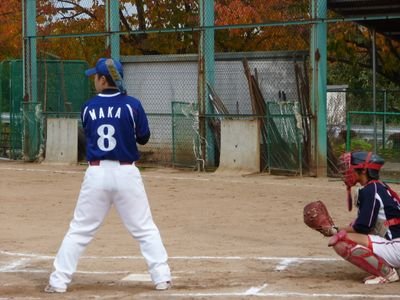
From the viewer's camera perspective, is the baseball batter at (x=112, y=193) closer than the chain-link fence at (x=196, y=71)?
Yes

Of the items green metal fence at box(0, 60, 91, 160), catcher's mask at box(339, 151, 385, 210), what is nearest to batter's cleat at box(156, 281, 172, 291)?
catcher's mask at box(339, 151, 385, 210)

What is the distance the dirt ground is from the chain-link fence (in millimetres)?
2527

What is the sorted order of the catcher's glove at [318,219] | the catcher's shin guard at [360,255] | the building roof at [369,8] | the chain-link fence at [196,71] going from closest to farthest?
1. the catcher's shin guard at [360,255]
2. the catcher's glove at [318,219]
3. the building roof at [369,8]
4. the chain-link fence at [196,71]

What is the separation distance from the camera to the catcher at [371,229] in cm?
849

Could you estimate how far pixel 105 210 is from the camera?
27.3 ft

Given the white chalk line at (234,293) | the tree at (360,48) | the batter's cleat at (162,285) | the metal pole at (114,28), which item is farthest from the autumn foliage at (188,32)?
the batter's cleat at (162,285)

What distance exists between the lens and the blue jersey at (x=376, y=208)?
8492 millimetres

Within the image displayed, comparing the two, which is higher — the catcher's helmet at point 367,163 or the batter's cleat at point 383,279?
the catcher's helmet at point 367,163

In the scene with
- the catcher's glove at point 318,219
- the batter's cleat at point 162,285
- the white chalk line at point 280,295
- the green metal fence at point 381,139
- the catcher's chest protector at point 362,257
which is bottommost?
the white chalk line at point 280,295

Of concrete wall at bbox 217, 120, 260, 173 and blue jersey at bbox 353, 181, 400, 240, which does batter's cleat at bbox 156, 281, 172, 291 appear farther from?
concrete wall at bbox 217, 120, 260, 173

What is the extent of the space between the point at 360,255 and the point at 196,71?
1441 centimetres

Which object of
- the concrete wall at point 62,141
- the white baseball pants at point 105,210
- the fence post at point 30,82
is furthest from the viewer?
the fence post at point 30,82

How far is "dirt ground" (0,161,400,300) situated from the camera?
8.36 meters

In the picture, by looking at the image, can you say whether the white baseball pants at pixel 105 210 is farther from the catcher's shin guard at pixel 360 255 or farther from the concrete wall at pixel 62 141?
the concrete wall at pixel 62 141
